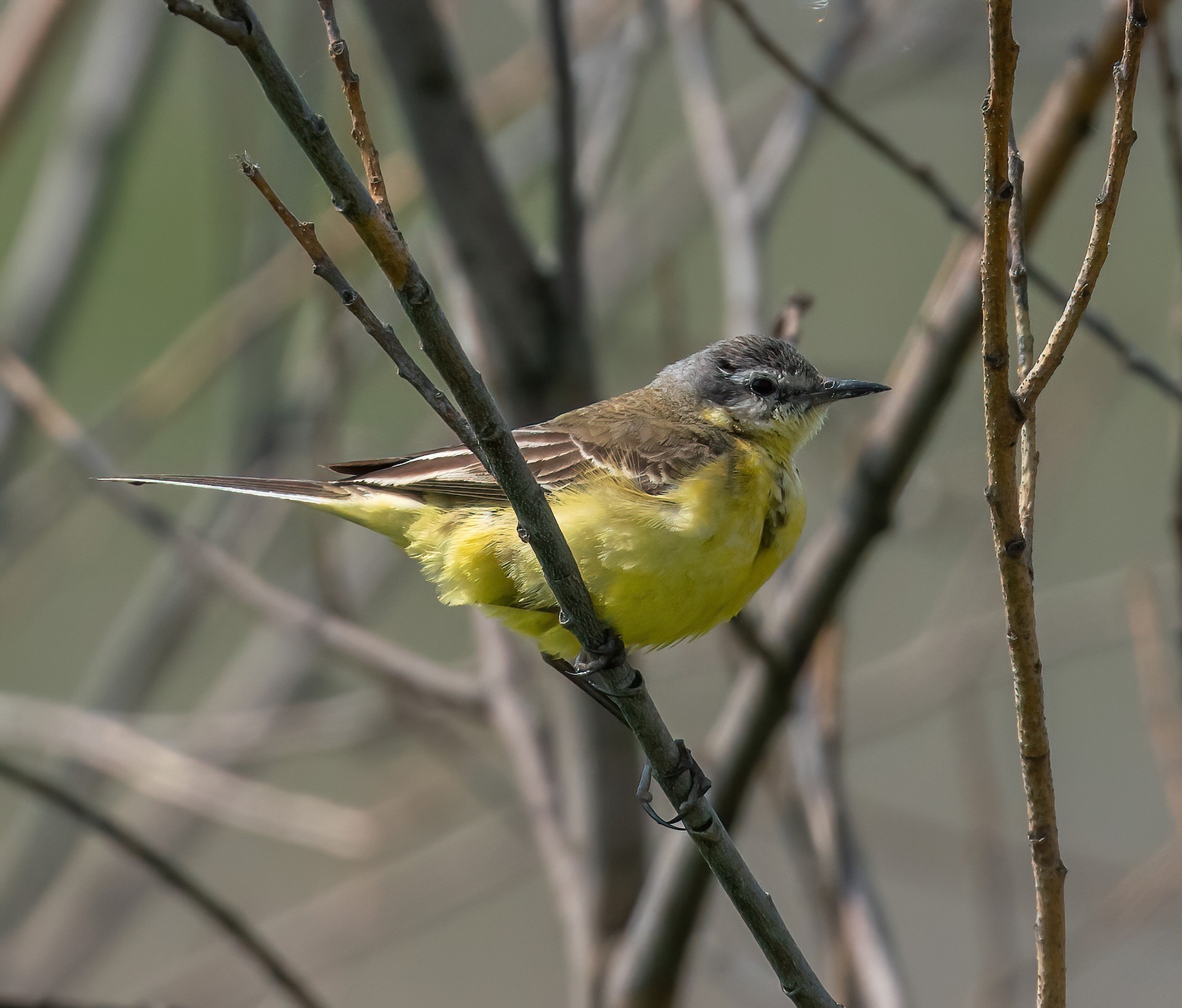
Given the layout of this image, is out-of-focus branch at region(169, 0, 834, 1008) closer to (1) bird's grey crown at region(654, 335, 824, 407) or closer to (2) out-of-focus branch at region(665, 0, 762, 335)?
(1) bird's grey crown at region(654, 335, 824, 407)

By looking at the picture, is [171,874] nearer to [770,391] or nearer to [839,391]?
[770,391]

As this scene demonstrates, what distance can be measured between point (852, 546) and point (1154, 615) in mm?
1243

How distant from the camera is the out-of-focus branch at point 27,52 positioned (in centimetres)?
441

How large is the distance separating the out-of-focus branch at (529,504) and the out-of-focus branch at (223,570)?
1.22 meters

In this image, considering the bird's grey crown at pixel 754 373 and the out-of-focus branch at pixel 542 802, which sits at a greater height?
the bird's grey crown at pixel 754 373

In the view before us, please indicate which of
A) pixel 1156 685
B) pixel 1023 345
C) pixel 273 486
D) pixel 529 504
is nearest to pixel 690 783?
pixel 529 504

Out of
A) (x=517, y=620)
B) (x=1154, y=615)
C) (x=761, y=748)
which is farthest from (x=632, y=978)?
(x=1154, y=615)

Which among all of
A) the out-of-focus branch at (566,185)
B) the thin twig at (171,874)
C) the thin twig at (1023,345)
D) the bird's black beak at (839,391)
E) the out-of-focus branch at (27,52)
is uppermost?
the out-of-focus branch at (27,52)

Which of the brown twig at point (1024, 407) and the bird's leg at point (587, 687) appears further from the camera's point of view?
the bird's leg at point (587, 687)

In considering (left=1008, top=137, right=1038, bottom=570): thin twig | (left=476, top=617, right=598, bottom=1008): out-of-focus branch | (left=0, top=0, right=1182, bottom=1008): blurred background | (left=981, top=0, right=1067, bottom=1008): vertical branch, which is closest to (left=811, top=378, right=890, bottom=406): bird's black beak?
(left=0, top=0, right=1182, bottom=1008): blurred background

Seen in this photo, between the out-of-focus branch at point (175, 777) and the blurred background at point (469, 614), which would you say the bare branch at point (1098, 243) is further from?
the out-of-focus branch at point (175, 777)

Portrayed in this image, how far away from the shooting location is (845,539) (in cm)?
332

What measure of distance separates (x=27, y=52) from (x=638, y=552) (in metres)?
3.01

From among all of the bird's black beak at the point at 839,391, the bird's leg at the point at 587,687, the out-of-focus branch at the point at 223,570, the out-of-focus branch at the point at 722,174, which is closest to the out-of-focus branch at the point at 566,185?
the out-of-focus branch at the point at 722,174
